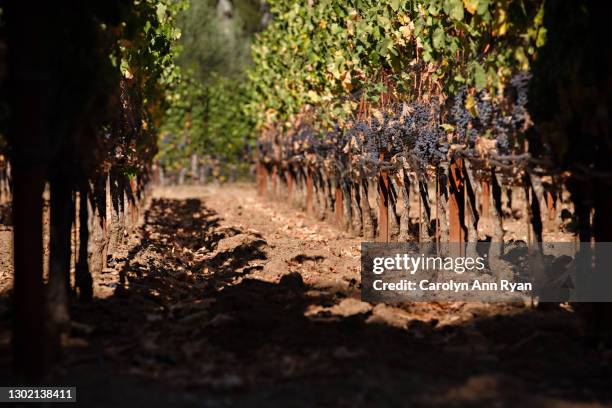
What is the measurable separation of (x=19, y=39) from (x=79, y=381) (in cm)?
251

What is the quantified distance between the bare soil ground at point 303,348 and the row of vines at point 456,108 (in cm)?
127

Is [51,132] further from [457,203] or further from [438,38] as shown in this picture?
[457,203]

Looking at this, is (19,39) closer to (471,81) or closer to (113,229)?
(471,81)

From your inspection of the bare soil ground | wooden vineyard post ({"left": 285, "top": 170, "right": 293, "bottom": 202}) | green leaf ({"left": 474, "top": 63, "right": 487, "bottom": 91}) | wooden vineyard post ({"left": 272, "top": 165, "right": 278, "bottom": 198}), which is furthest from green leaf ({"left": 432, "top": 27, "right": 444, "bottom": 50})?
wooden vineyard post ({"left": 272, "top": 165, "right": 278, "bottom": 198})

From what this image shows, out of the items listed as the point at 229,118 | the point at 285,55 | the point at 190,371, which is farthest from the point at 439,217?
the point at 229,118

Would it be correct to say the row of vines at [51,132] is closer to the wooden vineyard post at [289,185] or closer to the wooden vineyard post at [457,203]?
the wooden vineyard post at [457,203]

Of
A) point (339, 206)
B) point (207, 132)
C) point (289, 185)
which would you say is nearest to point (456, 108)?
point (339, 206)

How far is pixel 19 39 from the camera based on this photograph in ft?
21.3

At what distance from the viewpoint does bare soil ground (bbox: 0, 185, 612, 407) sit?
20.6 ft

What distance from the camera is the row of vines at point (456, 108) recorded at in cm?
784

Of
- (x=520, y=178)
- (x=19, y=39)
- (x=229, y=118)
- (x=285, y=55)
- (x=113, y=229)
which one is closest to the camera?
(x=19, y=39)

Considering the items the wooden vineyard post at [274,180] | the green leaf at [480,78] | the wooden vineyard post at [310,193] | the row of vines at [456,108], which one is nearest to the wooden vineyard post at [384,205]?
the row of vines at [456,108]

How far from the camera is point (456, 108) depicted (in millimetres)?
10930

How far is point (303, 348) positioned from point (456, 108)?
4.56 metres
